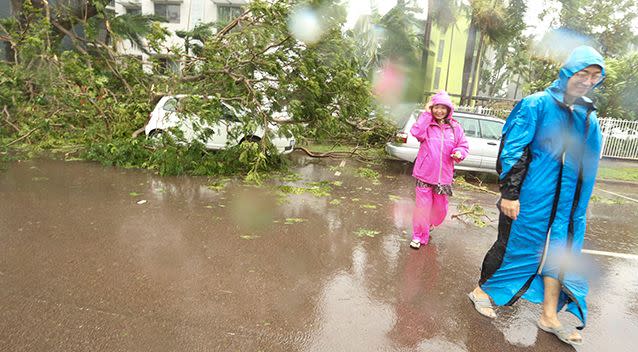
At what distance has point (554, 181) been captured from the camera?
9.11 feet

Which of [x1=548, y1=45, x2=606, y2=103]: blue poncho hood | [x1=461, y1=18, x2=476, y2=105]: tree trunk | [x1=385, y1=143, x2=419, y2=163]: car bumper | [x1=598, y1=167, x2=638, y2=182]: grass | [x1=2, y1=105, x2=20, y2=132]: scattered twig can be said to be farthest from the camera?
[x1=461, y1=18, x2=476, y2=105]: tree trunk

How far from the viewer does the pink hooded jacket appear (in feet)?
14.0

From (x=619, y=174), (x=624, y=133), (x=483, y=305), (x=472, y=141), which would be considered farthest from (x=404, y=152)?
(x=624, y=133)

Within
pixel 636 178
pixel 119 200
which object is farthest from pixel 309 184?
pixel 636 178

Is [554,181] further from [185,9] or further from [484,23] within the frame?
[185,9]

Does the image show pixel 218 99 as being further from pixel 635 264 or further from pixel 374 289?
pixel 635 264

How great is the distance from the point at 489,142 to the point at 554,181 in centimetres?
653

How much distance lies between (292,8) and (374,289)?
5.89 m

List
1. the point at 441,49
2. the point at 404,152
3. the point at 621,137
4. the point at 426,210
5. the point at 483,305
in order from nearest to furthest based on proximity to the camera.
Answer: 1. the point at 483,305
2. the point at 426,210
3. the point at 404,152
4. the point at 621,137
5. the point at 441,49

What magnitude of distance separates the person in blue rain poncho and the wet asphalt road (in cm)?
46

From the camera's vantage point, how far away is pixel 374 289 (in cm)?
357

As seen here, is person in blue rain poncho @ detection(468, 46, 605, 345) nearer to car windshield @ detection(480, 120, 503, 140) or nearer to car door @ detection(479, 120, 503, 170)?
car door @ detection(479, 120, 503, 170)

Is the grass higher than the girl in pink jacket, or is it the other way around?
the girl in pink jacket

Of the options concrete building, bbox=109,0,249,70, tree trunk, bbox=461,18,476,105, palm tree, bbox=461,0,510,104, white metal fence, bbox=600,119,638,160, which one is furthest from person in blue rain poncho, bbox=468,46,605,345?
concrete building, bbox=109,0,249,70
